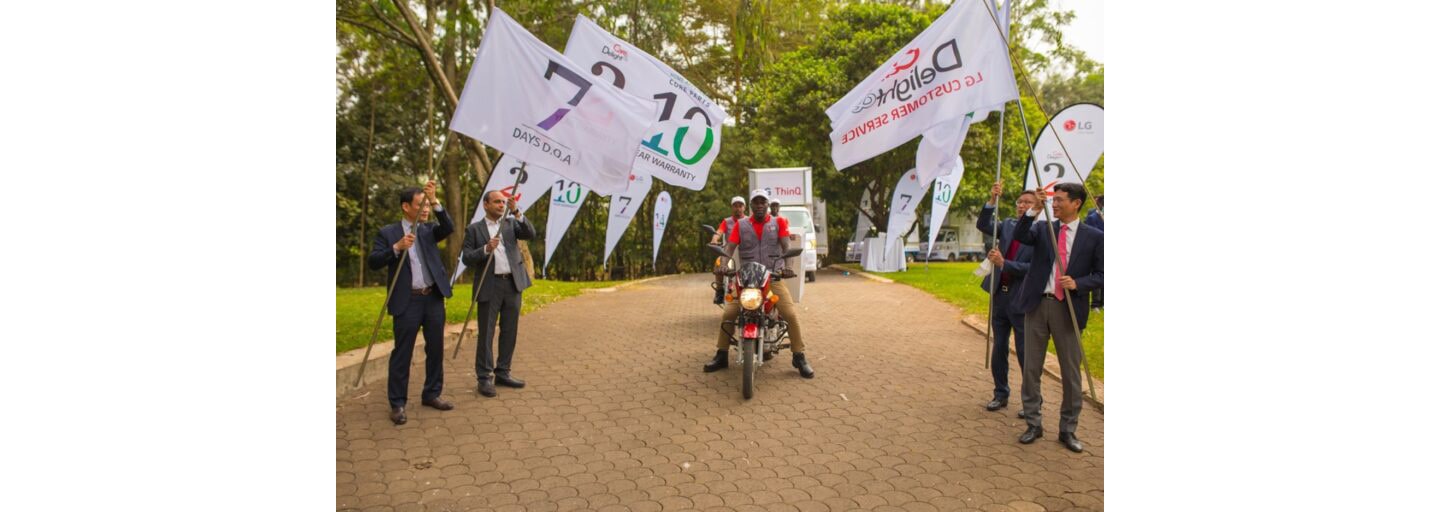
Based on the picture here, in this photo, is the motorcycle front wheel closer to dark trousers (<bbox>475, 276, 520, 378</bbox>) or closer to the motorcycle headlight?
the motorcycle headlight

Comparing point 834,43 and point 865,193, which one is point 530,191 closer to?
point 834,43

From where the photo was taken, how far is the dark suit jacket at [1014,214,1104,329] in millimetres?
4488

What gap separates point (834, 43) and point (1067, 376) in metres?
19.2

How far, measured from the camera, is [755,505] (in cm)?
378

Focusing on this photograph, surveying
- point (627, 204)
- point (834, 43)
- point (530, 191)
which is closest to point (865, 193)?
point (834, 43)

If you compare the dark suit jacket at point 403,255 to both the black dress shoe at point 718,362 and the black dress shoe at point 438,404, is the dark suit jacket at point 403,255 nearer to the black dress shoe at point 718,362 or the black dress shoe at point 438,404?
the black dress shoe at point 438,404

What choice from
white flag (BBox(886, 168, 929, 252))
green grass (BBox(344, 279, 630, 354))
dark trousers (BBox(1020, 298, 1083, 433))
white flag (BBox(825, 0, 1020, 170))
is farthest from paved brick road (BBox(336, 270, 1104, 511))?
white flag (BBox(886, 168, 929, 252))

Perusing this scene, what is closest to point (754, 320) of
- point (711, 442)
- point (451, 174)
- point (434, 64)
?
point (711, 442)

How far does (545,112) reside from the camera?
5402 mm

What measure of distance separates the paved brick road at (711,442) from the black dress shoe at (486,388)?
0.35 ft

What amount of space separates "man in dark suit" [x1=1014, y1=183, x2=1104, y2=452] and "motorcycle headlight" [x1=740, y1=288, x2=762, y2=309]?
6.61 ft

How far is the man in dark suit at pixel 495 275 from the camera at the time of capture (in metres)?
6.06

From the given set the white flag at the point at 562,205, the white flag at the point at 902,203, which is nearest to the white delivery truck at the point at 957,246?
the white flag at the point at 902,203

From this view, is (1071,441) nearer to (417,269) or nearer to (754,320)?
(754,320)
